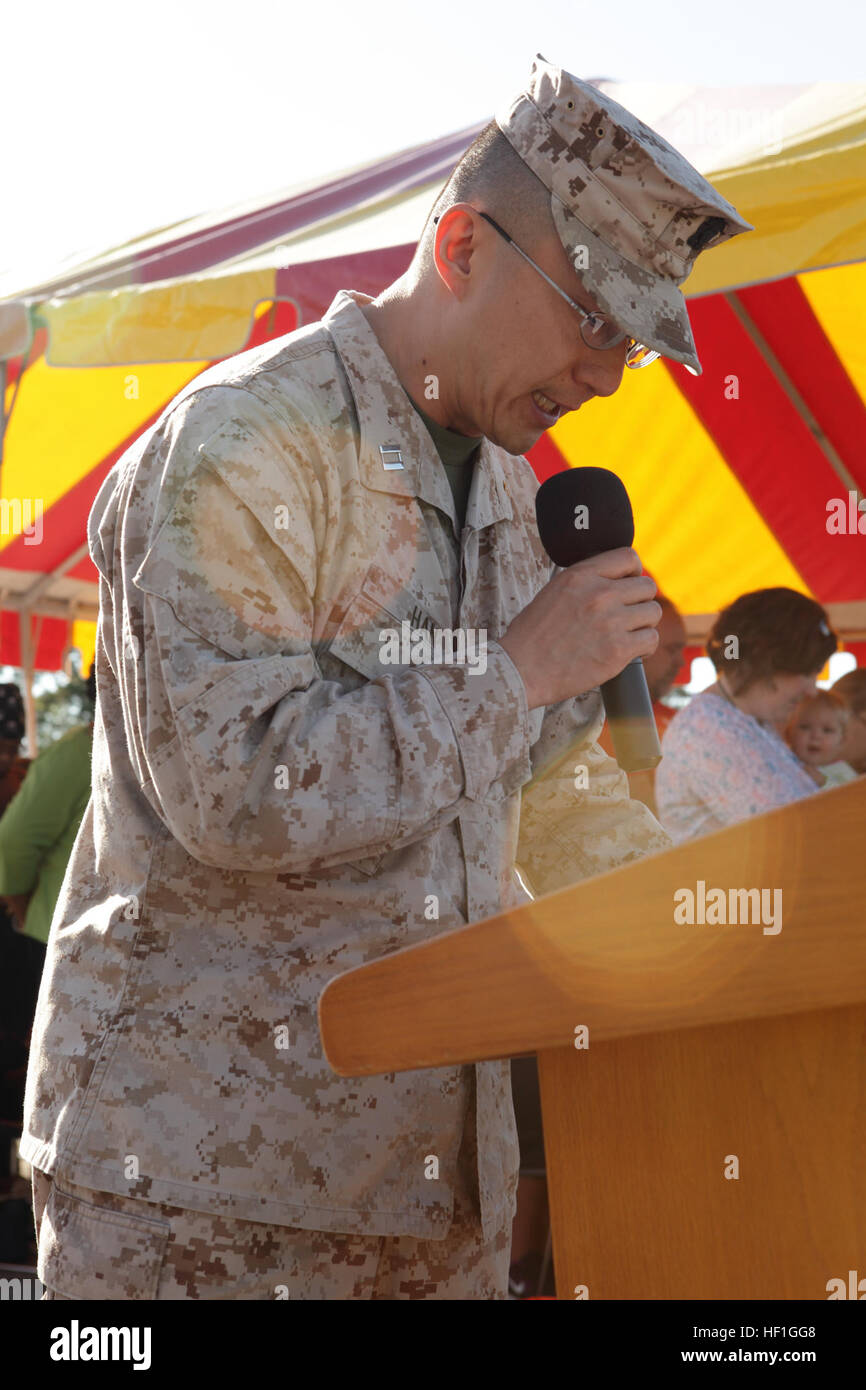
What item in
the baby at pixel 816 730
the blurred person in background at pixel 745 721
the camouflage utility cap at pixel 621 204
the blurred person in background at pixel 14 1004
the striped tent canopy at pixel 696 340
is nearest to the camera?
the camouflage utility cap at pixel 621 204

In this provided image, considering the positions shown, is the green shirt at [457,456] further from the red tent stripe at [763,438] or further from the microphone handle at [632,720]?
the red tent stripe at [763,438]

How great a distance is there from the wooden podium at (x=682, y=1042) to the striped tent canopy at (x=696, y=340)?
266 cm

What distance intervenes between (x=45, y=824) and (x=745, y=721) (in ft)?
7.62

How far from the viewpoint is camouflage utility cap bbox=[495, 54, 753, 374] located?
138 cm

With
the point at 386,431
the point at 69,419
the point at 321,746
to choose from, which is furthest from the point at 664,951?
the point at 69,419

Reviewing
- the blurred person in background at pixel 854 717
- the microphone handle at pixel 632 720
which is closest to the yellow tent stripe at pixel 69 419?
the blurred person in background at pixel 854 717

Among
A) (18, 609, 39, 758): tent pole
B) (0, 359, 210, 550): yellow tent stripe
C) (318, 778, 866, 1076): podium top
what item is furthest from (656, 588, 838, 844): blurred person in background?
(18, 609, 39, 758): tent pole

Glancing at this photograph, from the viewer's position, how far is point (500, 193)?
1448 mm

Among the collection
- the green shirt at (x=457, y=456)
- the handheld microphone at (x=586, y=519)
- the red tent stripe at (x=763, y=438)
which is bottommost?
the handheld microphone at (x=586, y=519)

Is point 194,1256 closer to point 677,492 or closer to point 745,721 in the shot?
point 745,721

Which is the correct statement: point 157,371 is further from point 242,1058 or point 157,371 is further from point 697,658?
point 242,1058

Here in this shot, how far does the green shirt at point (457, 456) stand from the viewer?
1534 mm

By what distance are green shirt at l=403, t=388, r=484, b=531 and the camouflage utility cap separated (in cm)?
25
